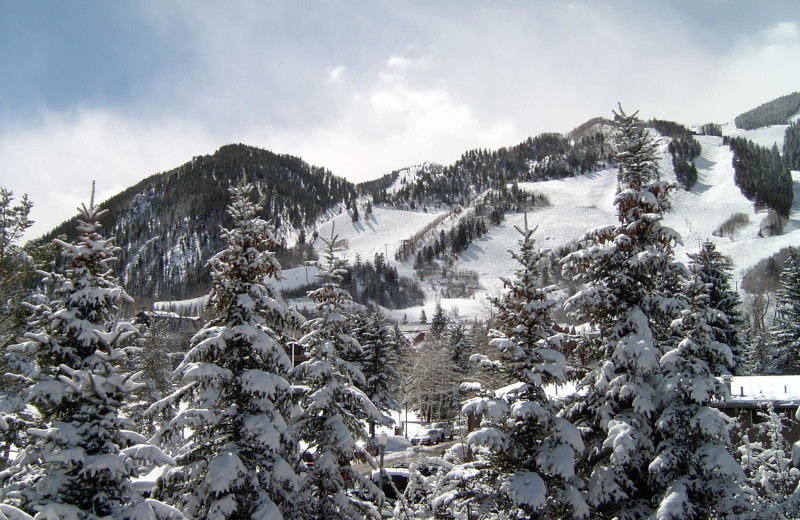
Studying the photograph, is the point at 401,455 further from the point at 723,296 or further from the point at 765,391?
the point at 723,296

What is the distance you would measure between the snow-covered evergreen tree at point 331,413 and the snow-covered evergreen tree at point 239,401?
2.04ft

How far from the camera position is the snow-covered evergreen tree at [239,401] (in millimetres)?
10648

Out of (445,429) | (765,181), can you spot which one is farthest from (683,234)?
Result: (445,429)

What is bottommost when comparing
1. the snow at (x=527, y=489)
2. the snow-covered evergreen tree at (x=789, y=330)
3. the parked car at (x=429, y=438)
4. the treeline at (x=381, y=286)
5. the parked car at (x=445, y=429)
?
the treeline at (x=381, y=286)

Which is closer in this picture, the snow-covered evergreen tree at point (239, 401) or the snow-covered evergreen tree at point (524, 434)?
the snow-covered evergreen tree at point (239, 401)

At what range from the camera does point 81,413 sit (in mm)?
8938

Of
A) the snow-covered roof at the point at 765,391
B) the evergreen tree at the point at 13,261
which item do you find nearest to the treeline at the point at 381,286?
the snow-covered roof at the point at 765,391

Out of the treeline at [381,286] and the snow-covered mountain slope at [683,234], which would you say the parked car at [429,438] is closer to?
the snow-covered mountain slope at [683,234]

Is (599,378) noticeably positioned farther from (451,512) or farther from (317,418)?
(317,418)

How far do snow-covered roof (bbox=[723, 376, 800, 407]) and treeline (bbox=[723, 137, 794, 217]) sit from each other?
168596 millimetres

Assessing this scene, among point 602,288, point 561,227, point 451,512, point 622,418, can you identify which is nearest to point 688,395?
point 622,418

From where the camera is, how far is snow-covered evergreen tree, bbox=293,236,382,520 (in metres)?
12.4

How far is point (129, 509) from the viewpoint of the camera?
873cm

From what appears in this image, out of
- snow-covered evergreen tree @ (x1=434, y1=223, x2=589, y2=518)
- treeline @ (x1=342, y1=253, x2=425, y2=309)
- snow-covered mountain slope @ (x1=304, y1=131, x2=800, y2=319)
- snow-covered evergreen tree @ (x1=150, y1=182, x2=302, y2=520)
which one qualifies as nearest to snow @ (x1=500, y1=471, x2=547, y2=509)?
snow-covered evergreen tree @ (x1=434, y1=223, x2=589, y2=518)
